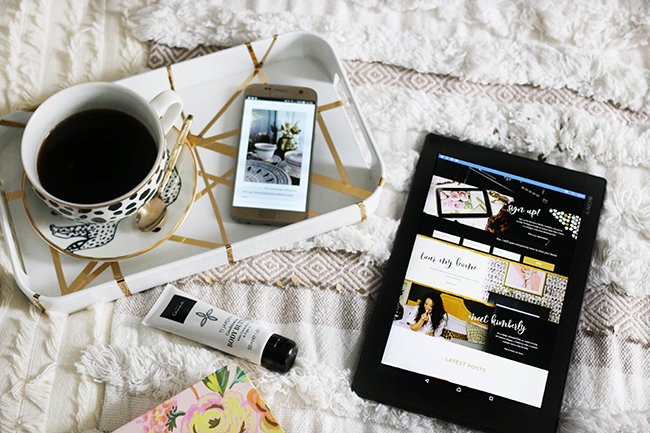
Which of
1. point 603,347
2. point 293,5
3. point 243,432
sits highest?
point 293,5

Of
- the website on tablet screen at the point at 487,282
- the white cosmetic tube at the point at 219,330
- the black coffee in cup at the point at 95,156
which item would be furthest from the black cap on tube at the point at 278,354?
the black coffee in cup at the point at 95,156

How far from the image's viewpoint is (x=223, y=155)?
0.58 m

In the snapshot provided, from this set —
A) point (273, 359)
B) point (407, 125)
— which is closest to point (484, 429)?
point (273, 359)

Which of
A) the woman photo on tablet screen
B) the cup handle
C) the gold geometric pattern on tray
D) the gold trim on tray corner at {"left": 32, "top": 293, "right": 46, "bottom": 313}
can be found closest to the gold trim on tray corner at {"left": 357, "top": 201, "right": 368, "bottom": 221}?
the gold geometric pattern on tray

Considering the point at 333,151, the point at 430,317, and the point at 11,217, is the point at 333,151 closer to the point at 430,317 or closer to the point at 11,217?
the point at 430,317

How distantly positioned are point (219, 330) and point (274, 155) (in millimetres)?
199

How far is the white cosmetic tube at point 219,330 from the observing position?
19.9 inches

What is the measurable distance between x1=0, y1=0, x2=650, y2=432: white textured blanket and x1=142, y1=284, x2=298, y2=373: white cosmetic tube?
0.05ft

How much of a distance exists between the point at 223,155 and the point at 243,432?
0.29 metres

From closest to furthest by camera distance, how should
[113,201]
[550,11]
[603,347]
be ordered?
[113,201] → [603,347] → [550,11]

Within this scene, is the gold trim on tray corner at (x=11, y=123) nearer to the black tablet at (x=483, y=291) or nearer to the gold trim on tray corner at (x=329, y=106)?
the gold trim on tray corner at (x=329, y=106)

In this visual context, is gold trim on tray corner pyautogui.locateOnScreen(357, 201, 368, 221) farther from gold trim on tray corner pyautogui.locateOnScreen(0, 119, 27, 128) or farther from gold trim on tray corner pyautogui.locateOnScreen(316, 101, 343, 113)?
gold trim on tray corner pyautogui.locateOnScreen(0, 119, 27, 128)

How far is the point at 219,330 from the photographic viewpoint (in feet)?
1.68

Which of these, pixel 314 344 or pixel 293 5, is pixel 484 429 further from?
pixel 293 5
